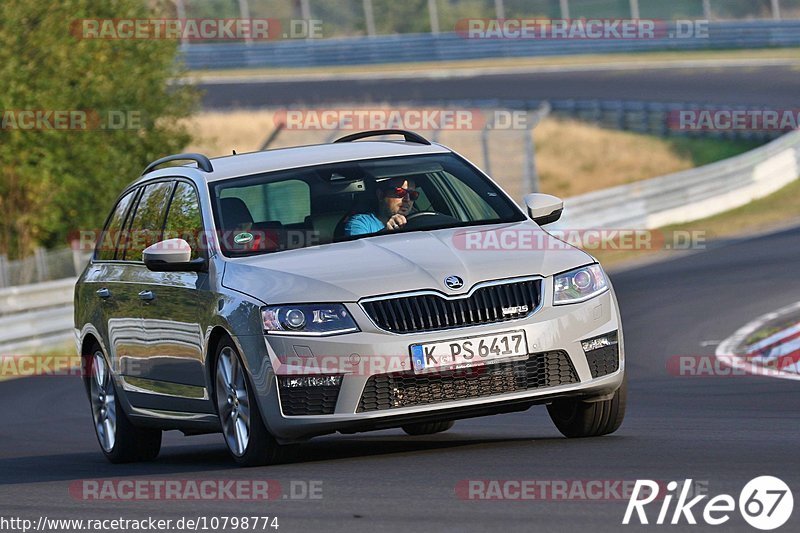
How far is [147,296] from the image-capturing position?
970 cm

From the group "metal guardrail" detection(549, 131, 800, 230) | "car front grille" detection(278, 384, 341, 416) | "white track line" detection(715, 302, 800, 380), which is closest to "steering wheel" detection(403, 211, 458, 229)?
"car front grille" detection(278, 384, 341, 416)

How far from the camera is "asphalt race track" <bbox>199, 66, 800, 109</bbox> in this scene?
136 ft

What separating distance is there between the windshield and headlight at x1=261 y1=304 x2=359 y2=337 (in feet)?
2.72

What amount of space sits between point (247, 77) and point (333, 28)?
357 cm

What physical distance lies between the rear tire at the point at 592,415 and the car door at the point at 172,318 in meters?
1.96

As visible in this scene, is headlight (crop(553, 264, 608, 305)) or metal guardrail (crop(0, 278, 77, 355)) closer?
headlight (crop(553, 264, 608, 305))

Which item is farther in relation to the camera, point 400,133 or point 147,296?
point 400,133

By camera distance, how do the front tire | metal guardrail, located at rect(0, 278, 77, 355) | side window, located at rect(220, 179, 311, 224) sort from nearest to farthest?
the front tire < side window, located at rect(220, 179, 311, 224) < metal guardrail, located at rect(0, 278, 77, 355)

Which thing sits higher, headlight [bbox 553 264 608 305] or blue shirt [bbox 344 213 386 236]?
blue shirt [bbox 344 213 386 236]

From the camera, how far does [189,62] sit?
2372 inches

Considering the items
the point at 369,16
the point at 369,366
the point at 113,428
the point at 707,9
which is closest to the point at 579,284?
the point at 369,366

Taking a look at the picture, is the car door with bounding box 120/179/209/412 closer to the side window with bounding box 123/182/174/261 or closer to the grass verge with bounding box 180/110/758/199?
the side window with bounding box 123/182/174/261

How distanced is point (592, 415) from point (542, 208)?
1302 millimetres

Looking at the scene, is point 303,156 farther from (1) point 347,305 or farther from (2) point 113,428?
(2) point 113,428
